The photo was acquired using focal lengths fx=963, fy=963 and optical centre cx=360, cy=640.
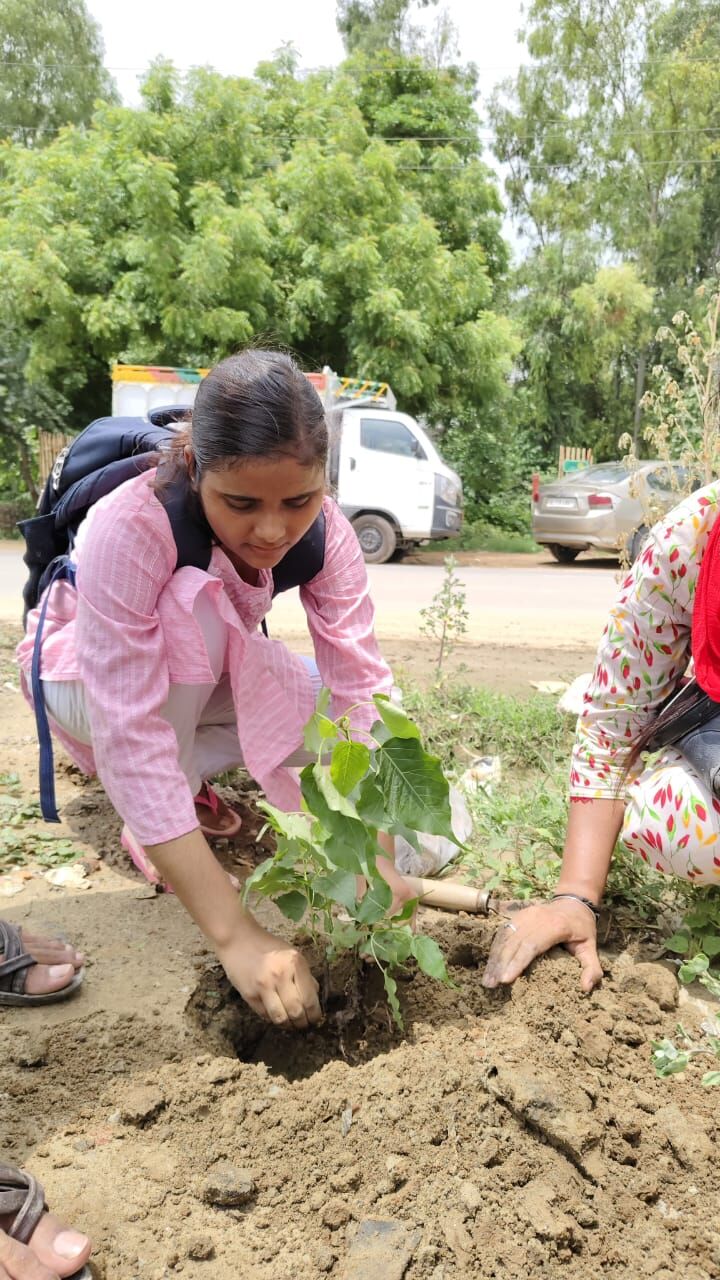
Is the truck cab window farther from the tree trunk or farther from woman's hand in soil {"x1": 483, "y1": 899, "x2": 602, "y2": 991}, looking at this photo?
the tree trunk

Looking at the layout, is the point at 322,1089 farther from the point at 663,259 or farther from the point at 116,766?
the point at 663,259

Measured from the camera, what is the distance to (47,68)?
23.8 metres

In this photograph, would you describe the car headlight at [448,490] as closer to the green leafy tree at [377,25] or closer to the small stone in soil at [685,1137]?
the small stone in soil at [685,1137]

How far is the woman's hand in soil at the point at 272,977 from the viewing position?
1.65 metres

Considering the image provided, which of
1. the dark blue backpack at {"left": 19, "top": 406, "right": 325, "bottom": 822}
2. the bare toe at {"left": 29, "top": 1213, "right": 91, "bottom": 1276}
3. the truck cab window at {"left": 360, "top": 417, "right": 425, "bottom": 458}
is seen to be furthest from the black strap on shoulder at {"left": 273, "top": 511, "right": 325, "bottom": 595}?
the truck cab window at {"left": 360, "top": 417, "right": 425, "bottom": 458}

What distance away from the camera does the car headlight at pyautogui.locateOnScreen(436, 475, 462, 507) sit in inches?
452

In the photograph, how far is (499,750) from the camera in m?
3.33

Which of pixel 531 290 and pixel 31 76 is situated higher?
pixel 31 76

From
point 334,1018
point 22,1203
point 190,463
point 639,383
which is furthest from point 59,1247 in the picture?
point 639,383

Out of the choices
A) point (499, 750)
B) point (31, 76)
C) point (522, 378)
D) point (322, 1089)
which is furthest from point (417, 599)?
point (31, 76)

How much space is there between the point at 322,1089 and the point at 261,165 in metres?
16.7

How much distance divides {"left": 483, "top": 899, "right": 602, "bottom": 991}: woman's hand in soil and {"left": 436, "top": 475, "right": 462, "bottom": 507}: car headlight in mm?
9844

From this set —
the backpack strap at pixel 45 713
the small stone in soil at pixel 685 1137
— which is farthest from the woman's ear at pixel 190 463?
the small stone in soil at pixel 685 1137

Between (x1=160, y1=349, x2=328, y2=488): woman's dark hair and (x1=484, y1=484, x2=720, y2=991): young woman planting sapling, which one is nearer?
(x1=160, y1=349, x2=328, y2=488): woman's dark hair
